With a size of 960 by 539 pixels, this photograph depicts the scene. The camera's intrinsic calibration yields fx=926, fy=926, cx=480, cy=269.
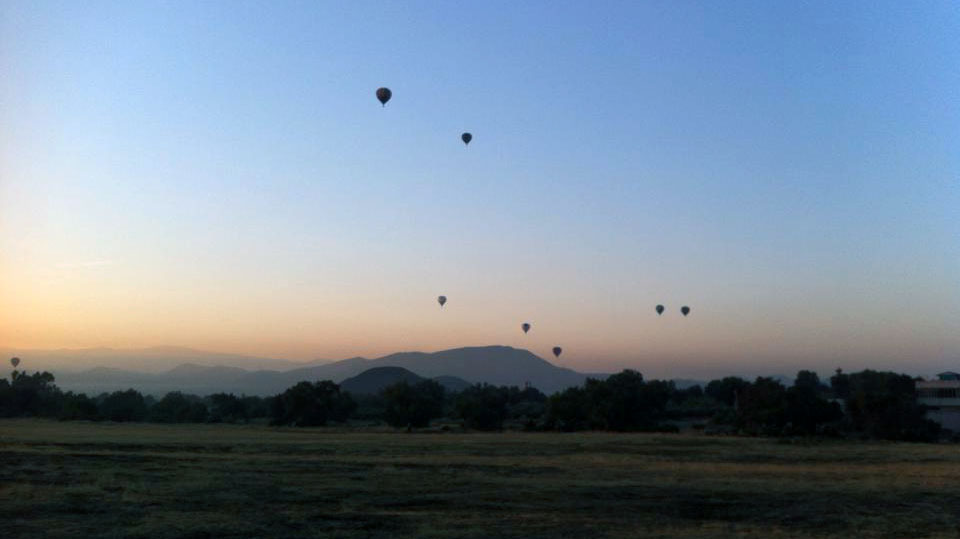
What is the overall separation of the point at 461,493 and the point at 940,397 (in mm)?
64727

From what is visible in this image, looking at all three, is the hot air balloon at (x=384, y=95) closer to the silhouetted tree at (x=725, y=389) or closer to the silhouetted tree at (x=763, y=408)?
the silhouetted tree at (x=763, y=408)

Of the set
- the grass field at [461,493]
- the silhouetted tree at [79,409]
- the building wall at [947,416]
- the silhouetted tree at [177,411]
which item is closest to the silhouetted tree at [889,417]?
the building wall at [947,416]

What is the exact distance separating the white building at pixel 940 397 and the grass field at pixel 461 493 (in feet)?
115

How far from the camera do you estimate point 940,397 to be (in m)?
74.6

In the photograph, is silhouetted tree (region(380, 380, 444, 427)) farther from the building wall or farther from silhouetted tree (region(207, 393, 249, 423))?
the building wall

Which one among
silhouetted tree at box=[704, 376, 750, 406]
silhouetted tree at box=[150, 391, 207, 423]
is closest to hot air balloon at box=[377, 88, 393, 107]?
silhouetted tree at box=[150, 391, 207, 423]

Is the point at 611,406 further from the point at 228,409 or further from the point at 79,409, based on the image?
the point at 79,409

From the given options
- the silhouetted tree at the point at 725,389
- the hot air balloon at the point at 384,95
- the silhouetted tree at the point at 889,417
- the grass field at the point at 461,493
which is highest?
the hot air balloon at the point at 384,95

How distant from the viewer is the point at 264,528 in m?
16.8

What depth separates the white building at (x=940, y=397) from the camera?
68.3 metres

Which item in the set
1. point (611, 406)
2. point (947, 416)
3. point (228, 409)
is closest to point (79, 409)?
point (228, 409)

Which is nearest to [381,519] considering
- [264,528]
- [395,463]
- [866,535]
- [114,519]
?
[264,528]

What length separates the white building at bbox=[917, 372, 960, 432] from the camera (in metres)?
68.3

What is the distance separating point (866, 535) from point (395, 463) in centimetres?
1649
